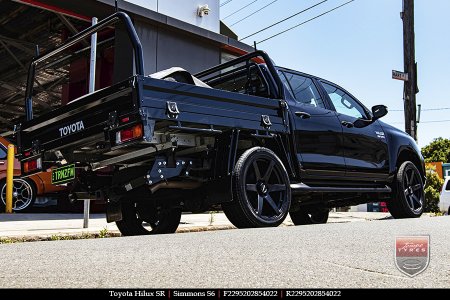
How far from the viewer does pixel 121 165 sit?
5.45 metres

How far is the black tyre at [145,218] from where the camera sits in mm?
5871

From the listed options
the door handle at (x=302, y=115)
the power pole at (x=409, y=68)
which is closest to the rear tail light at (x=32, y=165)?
the door handle at (x=302, y=115)

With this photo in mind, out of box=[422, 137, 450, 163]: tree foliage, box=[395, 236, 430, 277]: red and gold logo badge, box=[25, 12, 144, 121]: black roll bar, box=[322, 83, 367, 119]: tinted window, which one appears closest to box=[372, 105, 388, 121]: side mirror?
box=[322, 83, 367, 119]: tinted window

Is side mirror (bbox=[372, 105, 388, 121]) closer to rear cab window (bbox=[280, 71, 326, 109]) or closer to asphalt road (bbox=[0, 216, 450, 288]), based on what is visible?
rear cab window (bbox=[280, 71, 326, 109])

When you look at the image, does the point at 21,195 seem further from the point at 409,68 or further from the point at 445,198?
the point at 445,198

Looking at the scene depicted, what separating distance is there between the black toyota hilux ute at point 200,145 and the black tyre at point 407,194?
54cm

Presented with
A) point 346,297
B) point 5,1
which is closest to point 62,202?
point 5,1

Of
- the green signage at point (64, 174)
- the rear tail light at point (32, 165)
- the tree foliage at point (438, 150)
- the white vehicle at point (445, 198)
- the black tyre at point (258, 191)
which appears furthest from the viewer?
the tree foliage at point (438, 150)

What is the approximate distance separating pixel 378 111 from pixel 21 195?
Answer: 310 inches

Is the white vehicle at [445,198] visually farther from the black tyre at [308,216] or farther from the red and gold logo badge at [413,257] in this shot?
the red and gold logo badge at [413,257]

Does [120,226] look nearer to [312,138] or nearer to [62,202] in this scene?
[312,138]

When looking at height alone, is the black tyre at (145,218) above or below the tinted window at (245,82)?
below

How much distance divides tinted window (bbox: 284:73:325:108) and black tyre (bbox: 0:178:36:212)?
23.5 ft

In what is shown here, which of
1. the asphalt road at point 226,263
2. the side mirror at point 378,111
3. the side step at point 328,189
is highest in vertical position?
the side mirror at point 378,111
